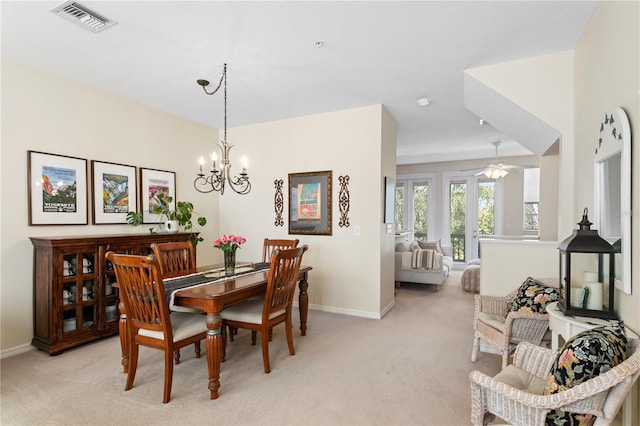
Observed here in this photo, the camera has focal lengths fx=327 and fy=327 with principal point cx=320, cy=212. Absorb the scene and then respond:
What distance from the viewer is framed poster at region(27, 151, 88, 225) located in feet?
10.2

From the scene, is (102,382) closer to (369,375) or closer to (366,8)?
(369,375)

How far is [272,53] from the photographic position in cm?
284

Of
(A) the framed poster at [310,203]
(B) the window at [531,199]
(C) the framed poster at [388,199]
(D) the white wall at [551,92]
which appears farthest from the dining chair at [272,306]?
(B) the window at [531,199]

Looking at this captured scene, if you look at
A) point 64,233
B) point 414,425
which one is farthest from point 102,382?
point 414,425

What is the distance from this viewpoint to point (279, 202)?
4773mm

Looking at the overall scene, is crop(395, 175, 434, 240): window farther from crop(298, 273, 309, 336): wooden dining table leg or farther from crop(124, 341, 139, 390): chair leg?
crop(124, 341, 139, 390): chair leg

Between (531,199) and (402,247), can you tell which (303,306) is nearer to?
(402,247)

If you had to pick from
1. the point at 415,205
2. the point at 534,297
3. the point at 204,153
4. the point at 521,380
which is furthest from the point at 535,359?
the point at 415,205

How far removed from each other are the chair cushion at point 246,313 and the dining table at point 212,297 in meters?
0.17

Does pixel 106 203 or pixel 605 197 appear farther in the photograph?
pixel 106 203

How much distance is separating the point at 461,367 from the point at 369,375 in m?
0.81

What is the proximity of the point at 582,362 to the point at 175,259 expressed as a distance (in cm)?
325

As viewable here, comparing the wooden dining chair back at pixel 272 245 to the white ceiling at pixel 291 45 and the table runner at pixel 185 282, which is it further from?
the white ceiling at pixel 291 45

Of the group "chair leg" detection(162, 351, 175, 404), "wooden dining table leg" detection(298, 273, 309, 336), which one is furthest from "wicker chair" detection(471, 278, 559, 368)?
"chair leg" detection(162, 351, 175, 404)
